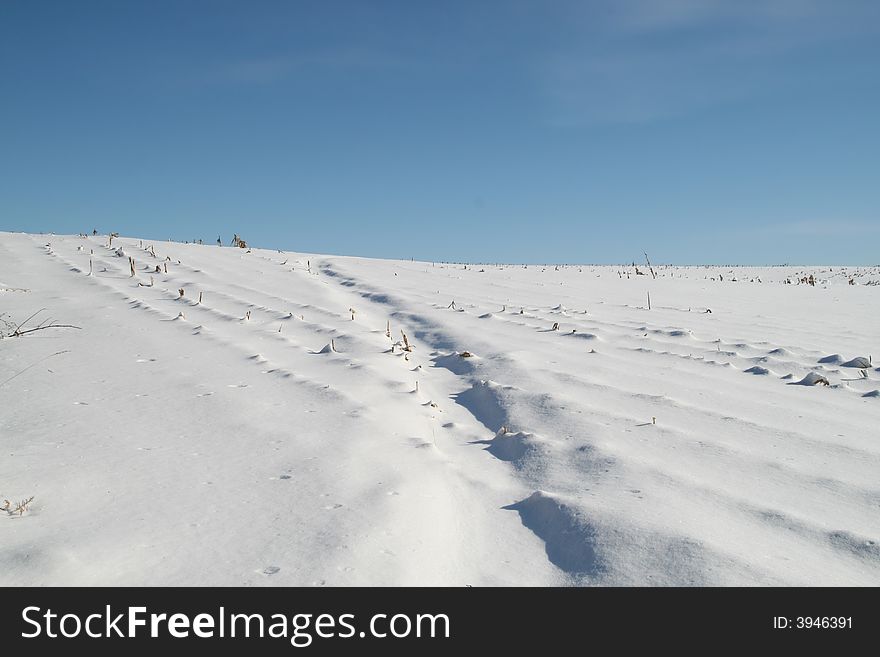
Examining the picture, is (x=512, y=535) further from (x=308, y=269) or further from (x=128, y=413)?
(x=308, y=269)

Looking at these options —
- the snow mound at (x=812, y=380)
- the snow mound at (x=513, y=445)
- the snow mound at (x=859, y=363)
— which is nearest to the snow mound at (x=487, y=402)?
the snow mound at (x=513, y=445)

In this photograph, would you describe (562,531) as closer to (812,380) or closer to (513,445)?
(513,445)

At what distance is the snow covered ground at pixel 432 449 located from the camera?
1.39 meters

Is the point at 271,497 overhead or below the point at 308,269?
below

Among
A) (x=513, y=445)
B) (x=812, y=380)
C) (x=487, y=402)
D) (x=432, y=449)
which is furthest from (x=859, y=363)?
(x=432, y=449)

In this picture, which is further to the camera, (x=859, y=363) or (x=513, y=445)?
(x=859, y=363)

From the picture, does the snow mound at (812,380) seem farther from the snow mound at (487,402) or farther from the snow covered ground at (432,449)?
the snow mound at (487,402)

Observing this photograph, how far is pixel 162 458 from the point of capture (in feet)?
6.43

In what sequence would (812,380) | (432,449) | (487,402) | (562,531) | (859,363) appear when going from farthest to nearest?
1. (859,363)
2. (812,380)
3. (487,402)
4. (432,449)
5. (562,531)

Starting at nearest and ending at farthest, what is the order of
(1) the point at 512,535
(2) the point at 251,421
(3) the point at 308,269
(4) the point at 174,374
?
(1) the point at 512,535, (2) the point at 251,421, (4) the point at 174,374, (3) the point at 308,269

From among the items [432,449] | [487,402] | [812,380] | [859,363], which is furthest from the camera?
[859,363]

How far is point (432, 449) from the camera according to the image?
209 cm
